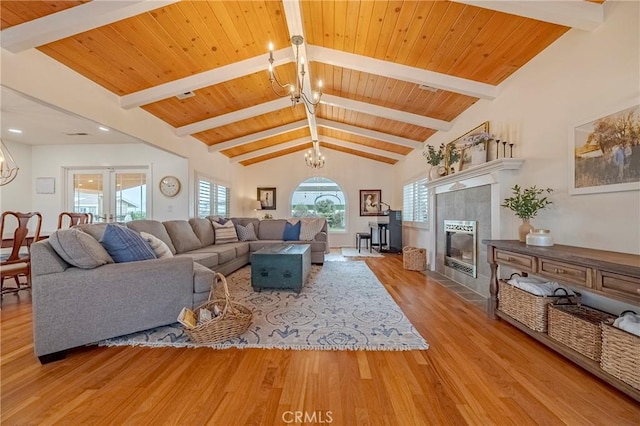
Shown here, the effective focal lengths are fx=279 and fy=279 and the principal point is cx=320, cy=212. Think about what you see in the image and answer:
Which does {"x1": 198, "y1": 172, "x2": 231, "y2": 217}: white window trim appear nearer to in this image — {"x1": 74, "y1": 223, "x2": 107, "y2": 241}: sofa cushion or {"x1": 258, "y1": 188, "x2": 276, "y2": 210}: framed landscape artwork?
{"x1": 258, "y1": 188, "x2": 276, "y2": 210}: framed landscape artwork

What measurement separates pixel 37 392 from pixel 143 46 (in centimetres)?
309

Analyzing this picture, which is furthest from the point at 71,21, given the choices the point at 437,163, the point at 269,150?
the point at 269,150

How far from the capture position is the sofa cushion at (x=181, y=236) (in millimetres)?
4117

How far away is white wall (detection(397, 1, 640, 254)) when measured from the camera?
196 centimetres

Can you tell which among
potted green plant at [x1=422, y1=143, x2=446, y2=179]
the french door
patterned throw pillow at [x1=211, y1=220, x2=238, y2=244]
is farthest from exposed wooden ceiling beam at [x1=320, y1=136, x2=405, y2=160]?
the french door

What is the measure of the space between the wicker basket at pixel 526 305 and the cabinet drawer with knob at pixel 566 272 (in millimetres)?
252

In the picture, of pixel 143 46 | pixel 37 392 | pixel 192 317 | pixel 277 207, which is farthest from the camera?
pixel 277 207

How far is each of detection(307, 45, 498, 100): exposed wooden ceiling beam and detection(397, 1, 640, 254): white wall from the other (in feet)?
0.86

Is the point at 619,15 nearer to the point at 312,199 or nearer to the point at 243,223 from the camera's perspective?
the point at 243,223

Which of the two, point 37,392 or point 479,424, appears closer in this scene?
point 479,424

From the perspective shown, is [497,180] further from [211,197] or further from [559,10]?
[211,197]

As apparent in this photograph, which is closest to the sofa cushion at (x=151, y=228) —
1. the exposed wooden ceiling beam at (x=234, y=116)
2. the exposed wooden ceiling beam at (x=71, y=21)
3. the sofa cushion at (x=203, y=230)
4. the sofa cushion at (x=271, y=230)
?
the sofa cushion at (x=203, y=230)

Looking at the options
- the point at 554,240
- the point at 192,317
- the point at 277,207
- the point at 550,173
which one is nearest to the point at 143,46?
the point at 192,317

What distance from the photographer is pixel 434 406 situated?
1.52 m
